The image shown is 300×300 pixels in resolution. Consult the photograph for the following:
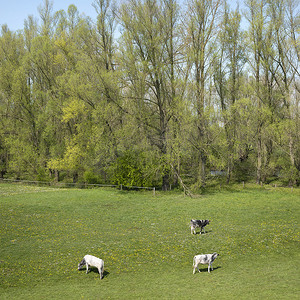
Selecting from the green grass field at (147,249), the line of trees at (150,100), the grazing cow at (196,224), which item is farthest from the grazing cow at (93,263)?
the line of trees at (150,100)

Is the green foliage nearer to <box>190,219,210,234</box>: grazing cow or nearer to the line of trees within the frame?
the line of trees

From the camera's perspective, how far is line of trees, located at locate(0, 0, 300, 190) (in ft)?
114

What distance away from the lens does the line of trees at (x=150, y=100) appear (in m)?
34.7

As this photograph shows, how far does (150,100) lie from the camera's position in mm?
34406

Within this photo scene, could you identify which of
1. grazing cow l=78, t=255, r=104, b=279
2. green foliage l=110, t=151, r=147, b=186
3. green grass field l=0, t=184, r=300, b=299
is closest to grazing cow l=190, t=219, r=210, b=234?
green grass field l=0, t=184, r=300, b=299

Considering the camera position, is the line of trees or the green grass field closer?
the green grass field

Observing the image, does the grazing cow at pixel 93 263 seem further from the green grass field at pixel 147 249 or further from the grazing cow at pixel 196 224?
the grazing cow at pixel 196 224

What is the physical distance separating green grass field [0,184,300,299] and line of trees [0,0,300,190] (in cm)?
974

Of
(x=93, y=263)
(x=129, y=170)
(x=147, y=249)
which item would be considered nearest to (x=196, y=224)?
(x=147, y=249)

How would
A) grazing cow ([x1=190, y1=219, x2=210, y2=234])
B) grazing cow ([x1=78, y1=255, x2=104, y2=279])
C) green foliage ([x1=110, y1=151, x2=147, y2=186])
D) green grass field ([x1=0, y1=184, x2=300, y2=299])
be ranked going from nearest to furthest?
→ green grass field ([x1=0, y1=184, x2=300, y2=299]) < grazing cow ([x1=78, y1=255, x2=104, y2=279]) < grazing cow ([x1=190, y1=219, x2=210, y2=234]) < green foliage ([x1=110, y1=151, x2=147, y2=186])

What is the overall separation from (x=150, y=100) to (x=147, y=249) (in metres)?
21.7

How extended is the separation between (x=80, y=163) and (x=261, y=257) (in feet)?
89.4

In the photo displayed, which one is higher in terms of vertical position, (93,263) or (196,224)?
(196,224)

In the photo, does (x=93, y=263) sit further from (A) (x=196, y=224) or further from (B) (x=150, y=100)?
(B) (x=150, y=100)
